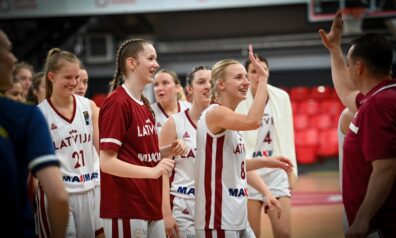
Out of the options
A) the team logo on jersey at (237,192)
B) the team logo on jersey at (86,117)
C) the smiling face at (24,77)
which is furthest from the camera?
the smiling face at (24,77)

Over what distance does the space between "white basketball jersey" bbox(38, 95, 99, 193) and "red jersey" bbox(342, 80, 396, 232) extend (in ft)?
7.15

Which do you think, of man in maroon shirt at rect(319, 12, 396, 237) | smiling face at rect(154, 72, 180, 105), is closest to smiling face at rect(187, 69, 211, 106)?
smiling face at rect(154, 72, 180, 105)

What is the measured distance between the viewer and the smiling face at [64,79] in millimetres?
4523

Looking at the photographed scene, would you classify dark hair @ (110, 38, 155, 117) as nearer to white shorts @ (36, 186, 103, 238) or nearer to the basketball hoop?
white shorts @ (36, 186, 103, 238)

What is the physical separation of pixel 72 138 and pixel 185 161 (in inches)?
38.3

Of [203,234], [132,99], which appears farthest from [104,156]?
[203,234]

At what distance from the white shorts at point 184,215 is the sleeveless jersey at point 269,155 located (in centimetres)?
110

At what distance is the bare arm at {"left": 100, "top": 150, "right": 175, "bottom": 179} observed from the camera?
3.59m

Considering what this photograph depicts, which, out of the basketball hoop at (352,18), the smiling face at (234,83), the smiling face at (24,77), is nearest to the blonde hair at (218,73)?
the smiling face at (234,83)

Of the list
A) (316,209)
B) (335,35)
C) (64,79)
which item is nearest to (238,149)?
(335,35)

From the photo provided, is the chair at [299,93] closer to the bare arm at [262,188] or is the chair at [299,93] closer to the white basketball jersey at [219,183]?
the bare arm at [262,188]

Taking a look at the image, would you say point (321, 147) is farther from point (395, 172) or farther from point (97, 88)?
point (395, 172)

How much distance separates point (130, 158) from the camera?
3.87 m

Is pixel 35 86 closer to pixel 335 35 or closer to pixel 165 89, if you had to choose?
pixel 165 89
